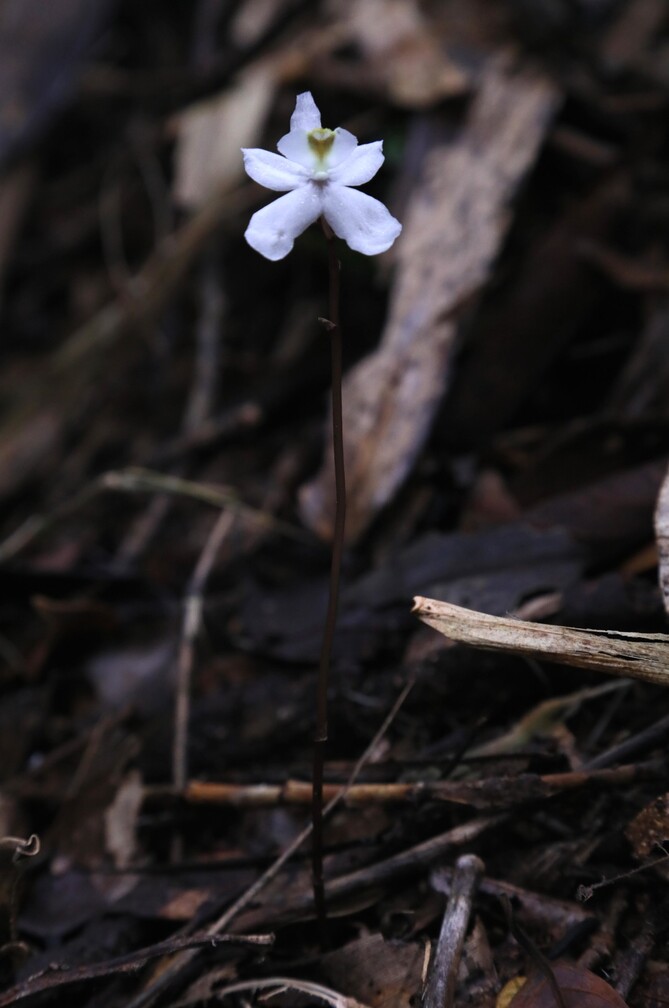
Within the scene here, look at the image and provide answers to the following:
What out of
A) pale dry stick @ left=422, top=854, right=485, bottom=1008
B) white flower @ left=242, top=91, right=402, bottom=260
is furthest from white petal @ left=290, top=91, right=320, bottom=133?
pale dry stick @ left=422, top=854, right=485, bottom=1008

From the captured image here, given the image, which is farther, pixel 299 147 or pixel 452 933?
pixel 452 933

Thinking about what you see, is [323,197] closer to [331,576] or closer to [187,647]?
[331,576]

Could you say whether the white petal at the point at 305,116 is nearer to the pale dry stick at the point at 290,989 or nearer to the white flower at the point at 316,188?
the white flower at the point at 316,188

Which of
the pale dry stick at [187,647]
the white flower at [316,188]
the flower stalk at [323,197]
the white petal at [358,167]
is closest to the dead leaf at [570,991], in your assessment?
the pale dry stick at [187,647]

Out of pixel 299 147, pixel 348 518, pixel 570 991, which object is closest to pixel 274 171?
pixel 299 147

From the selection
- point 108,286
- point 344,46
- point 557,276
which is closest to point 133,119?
point 108,286

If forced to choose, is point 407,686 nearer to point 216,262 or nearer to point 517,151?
point 517,151

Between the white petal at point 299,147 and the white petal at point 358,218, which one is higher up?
the white petal at point 299,147

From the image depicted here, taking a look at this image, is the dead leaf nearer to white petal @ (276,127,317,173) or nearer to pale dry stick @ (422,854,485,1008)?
pale dry stick @ (422,854,485,1008)

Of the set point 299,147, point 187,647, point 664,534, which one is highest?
point 299,147
